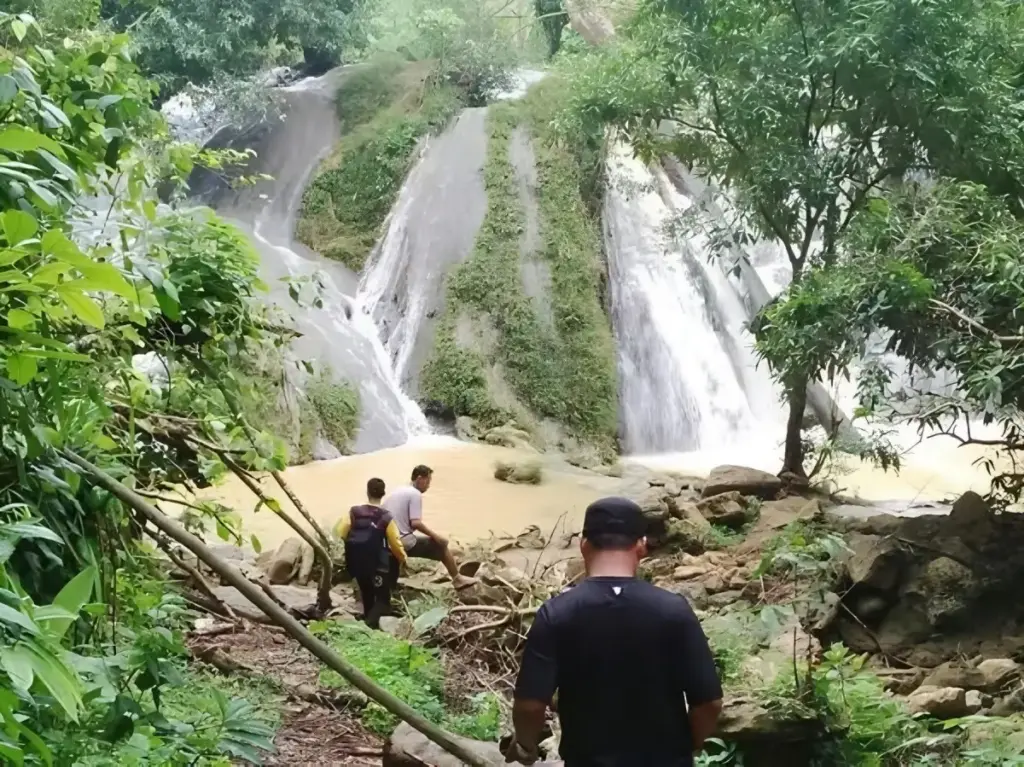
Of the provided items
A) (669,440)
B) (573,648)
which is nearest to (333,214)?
(669,440)

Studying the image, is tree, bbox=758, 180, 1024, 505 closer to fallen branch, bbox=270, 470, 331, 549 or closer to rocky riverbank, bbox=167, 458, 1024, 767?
rocky riverbank, bbox=167, 458, 1024, 767

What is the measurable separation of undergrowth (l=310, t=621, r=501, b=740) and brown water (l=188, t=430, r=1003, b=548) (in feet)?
11.4

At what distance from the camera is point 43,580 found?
2072 mm

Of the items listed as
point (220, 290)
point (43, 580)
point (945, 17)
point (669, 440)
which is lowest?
point (669, 440)

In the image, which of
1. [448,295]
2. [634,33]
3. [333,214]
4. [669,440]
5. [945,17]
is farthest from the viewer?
[333,214]

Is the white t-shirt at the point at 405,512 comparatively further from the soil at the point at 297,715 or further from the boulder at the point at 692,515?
the boulder at the point at 692,515

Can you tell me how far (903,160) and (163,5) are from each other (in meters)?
10.4

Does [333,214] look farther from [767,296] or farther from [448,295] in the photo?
[767,296]

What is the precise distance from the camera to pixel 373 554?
5.48 m

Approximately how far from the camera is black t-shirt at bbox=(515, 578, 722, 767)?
6.36ft

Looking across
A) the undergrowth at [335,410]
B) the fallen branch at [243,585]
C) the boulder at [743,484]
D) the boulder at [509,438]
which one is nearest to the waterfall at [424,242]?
the undergrowth at [335,410]

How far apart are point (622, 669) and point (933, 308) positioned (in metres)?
4.33

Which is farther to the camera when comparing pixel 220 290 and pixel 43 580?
pixel 220 290

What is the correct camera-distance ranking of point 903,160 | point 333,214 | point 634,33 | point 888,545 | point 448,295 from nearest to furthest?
1. point 888,545
2. point 903,160
3. point 634,33
4. point 448,295
5. point 333,214
